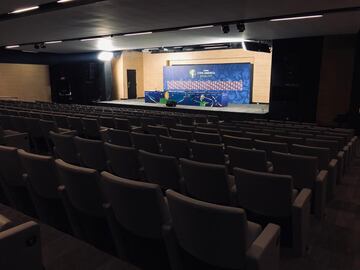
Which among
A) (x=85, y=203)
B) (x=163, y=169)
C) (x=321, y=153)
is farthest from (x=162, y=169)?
(x=321, y=153)

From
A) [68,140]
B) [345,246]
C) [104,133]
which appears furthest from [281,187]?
[104,133]

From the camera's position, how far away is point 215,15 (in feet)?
21.7

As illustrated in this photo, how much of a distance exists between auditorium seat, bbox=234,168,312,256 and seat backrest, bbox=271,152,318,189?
50 cm

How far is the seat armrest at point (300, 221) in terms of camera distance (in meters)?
2.08

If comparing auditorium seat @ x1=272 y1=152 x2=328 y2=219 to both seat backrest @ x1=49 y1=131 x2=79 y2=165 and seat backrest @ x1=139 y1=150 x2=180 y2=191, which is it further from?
seat backrest @ x1=49 y1=131 x2=79 y2=165

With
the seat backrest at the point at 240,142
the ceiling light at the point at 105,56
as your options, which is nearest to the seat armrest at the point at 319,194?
the seat backrest at the point at 240,142

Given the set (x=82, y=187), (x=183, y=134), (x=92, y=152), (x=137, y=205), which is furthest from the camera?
(x=183, y=134)

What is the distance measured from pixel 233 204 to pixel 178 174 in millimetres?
567

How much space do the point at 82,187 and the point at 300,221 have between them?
158 centimetres

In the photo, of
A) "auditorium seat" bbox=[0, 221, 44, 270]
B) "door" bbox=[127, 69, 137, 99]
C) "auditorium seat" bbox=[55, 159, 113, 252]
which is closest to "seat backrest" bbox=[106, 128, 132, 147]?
"auditorium seat" bbox=[55, 159, 113, 252]

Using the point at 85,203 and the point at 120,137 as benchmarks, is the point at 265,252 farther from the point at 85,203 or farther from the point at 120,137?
the point at 120,137

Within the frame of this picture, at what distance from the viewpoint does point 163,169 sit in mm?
2652

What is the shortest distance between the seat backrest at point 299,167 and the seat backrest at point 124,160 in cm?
142

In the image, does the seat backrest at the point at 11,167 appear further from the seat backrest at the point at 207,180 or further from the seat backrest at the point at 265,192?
the seat backrest at the point at 265,192
